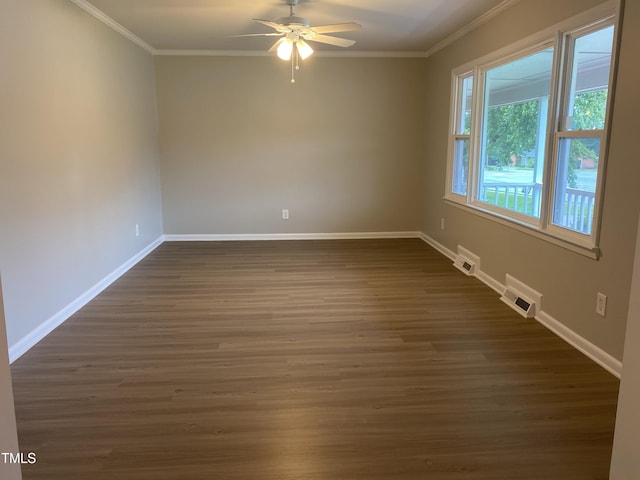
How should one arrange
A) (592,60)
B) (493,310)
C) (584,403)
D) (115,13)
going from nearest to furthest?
(584,403) → (592,60) → (493,310) → (115,13)

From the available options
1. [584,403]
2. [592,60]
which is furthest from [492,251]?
[584,403]

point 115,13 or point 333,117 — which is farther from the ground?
point 115,13

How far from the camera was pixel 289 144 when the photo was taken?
6375 mm

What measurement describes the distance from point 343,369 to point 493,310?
62.9 inches

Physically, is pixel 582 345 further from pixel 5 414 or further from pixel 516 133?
pixel 5 414

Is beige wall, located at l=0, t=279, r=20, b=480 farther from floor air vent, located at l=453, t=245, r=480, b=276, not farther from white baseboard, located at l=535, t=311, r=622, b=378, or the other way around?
floor air vent, located at l=453, t=245, r=480, b=276

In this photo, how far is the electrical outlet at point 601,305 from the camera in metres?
2.81

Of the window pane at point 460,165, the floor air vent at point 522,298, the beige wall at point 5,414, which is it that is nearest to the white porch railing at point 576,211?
the floor air vent at point 522,298

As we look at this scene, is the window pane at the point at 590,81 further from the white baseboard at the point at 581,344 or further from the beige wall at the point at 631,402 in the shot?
the beige wall at the point at 631,402

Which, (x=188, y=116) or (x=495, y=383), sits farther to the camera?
(x=188, y=116)

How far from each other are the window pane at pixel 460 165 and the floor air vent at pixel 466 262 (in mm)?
682

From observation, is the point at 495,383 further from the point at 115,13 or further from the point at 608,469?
the point at 115,13

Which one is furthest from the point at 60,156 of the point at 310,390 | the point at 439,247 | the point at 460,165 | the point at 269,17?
the point at 439,247

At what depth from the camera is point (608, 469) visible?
1.93 meters
